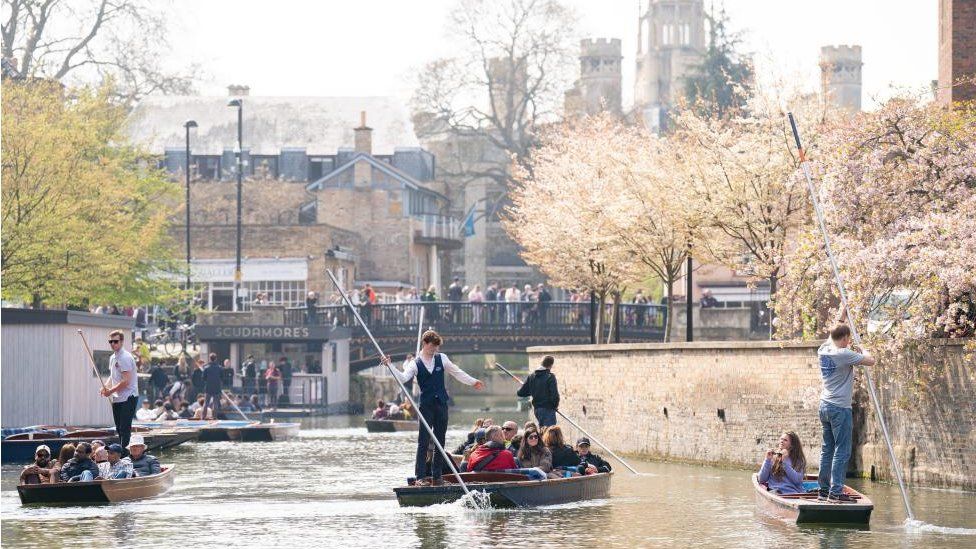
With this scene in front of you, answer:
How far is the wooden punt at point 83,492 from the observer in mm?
22938

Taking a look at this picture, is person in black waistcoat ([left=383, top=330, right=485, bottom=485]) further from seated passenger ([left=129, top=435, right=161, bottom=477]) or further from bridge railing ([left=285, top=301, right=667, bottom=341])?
bridge railing ([left=285, top=301, right=667, bottom=341])

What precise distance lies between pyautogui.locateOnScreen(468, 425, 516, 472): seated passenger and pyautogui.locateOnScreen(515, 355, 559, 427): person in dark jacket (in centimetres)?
490

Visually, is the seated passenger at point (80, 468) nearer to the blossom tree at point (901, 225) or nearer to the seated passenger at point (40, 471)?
the seated passenger at point (40, 471)

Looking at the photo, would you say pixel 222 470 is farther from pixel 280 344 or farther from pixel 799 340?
pixel 280 344

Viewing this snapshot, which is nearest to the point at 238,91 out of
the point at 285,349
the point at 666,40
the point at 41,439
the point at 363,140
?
the point at 363,140

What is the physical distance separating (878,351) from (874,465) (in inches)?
86.8

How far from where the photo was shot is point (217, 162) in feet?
276

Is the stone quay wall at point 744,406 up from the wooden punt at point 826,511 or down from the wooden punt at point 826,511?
up

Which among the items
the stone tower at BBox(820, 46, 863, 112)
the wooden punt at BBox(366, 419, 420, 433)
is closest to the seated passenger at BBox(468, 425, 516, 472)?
the wooden punt at BBox(366, 419, 420, 433)

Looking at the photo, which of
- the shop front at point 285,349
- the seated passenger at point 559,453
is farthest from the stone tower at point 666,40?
the seated passenger at point 559,453

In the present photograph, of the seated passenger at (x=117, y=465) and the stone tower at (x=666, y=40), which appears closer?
the seated passenger at (x=117, y=465)

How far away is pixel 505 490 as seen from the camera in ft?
73.3

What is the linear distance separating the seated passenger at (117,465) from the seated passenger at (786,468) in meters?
8.23

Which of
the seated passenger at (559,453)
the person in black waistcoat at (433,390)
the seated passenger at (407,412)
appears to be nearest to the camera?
the person in black waistcoat at (433,390)
